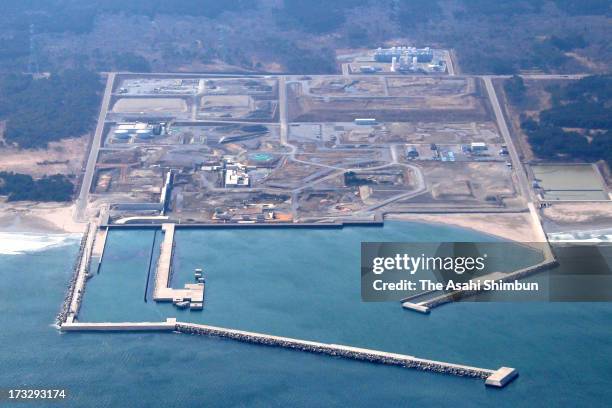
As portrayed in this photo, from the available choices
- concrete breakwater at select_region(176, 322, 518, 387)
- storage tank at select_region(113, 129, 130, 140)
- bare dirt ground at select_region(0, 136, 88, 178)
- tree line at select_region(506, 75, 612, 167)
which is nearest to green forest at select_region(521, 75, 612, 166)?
tree line at select_region(506, 75, 612, 167)

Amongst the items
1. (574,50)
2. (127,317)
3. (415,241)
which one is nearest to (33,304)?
(127,317)

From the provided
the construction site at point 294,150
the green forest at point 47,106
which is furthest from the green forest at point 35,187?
the green forest at point 47,106

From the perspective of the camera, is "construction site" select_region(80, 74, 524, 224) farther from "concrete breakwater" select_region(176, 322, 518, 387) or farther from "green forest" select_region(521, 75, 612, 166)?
"concrete breakwater" select_region(176, 322, 518, 387)

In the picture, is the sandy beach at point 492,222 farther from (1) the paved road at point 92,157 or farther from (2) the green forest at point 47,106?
(2) the green forest at point 47,106

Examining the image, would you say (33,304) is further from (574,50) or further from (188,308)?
(574,50)

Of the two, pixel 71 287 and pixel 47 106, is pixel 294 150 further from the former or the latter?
pixel 71 287

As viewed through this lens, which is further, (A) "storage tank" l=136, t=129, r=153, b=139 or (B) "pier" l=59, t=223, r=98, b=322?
(A) "storage tank" l=136, t=129, r=153, b=139

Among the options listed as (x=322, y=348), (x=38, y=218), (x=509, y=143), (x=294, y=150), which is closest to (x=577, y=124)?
(x=509, y=143)
